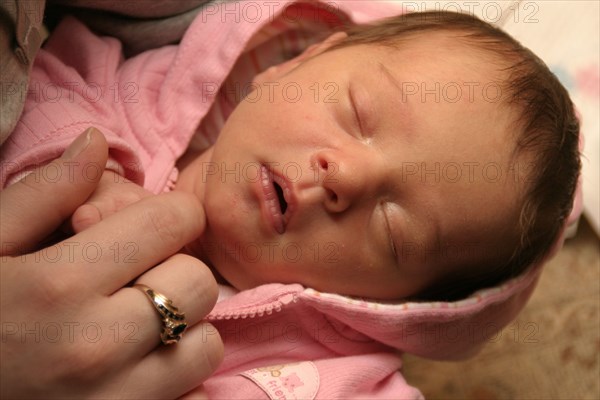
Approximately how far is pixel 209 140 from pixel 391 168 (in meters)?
0.44

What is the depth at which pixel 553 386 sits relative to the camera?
1.26 m

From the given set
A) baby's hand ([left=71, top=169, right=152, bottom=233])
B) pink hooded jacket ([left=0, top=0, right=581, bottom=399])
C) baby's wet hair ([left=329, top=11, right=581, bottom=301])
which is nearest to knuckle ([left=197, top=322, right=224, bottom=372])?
pink hooded jacket ([left=0, top=0, right=581, bottom=399])

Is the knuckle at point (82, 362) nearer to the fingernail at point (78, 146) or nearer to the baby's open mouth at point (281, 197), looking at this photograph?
the fingernail at point (78, 146)

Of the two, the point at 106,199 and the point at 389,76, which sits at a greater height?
the point at 389,76

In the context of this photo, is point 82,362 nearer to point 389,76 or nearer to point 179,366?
point 179,366

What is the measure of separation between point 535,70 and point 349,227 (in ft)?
Result: 1.35

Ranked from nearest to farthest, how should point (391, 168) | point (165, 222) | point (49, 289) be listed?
point (49, 289) → point (165, 222) → point (391, 168)

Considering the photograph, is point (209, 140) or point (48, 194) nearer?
point (48, 194)

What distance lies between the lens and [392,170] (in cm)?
87

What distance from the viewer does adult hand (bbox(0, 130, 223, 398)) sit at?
649 millimetres

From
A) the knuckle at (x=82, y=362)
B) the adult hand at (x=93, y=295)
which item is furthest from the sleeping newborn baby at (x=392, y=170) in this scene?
the knuckle at (x=82, y=362)

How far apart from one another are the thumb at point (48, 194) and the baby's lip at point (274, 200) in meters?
0.24

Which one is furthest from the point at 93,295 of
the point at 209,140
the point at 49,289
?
the point at 209,140

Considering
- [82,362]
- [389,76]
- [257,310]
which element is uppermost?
[389,76]
